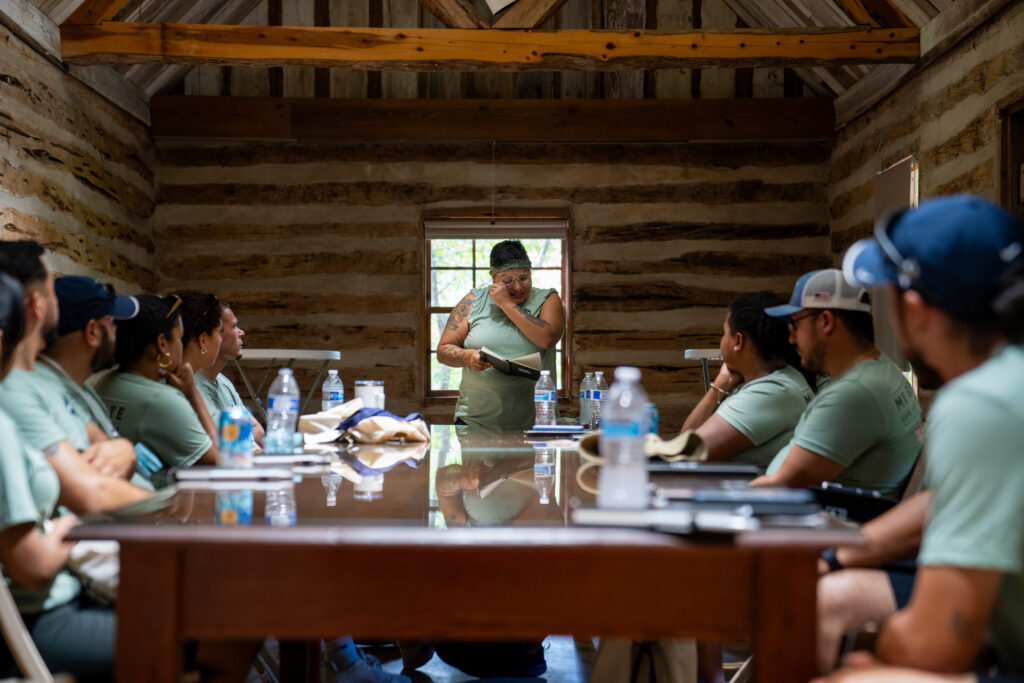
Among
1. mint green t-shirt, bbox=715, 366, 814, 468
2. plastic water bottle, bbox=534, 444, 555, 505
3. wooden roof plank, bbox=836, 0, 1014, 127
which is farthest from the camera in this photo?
Answer: wooden roof plank, bbox=836, 0, 1014, 127

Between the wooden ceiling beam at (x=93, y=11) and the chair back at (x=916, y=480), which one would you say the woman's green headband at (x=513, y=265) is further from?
the wooden ceiling beam at (x=93, y=11)

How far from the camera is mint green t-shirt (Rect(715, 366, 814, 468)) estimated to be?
2918 millimetres

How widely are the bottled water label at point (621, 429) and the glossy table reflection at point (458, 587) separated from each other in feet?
0.65

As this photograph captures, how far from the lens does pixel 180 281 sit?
754 centimetres

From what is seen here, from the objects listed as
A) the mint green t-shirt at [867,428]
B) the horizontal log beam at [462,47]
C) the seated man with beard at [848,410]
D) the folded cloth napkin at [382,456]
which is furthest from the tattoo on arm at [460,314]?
the mint green t-shirt at [867,428]

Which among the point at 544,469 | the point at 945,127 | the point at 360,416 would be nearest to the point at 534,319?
the point at 360,416

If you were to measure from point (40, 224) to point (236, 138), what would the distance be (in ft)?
7.42

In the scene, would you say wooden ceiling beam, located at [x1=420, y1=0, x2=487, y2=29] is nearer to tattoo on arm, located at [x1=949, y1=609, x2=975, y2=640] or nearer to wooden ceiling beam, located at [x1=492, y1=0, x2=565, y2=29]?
wooden ceiling beam, located at [x1=492, y1=0, x2=565, y2=29]

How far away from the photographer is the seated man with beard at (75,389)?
75.9 inches

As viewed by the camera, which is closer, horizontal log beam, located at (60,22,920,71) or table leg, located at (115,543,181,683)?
table leg, located at (115,543,181,683)

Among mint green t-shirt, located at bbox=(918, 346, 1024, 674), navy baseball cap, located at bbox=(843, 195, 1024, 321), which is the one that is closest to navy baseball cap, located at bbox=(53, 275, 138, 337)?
navy baseball cap, located at bbox=(843, 195, 1024, 321)

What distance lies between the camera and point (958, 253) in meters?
1.33

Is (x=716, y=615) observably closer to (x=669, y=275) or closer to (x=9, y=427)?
(x=9, y=427)

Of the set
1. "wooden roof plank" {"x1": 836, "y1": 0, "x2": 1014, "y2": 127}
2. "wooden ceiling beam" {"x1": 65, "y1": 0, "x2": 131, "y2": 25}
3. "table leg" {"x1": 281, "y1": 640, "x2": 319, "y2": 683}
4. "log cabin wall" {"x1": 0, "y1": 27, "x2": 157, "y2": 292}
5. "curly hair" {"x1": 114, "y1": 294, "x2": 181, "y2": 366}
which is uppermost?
"wooden ceiling beam" {"x1": 65, "y1": 0, "x2": 131, "y2": 25}
